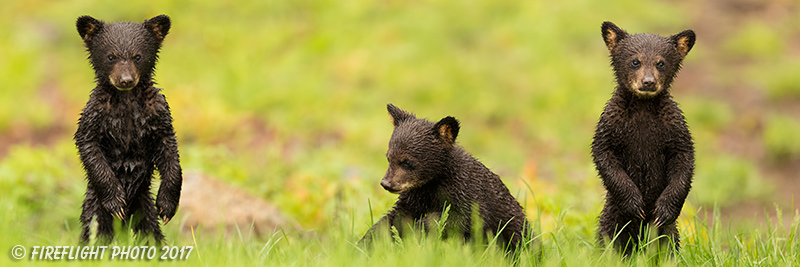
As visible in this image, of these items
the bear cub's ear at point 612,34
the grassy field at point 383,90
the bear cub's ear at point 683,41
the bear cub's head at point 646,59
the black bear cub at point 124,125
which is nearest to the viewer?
the black bear cub at point 124,125

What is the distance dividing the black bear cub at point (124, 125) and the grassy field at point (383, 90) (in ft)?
12.3

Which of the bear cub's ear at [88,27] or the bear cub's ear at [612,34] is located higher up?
the bear cub's ear at [88,27]

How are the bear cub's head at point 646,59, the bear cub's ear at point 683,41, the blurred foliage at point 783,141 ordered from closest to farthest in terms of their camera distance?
the bear cub's head at point 646,59
the bear cub's ear at point 683,41
the blurred foliage at point 783,141

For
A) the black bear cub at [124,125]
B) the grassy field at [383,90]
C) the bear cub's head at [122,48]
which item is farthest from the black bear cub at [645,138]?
the grassy field at [383,90]

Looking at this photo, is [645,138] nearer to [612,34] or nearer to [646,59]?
[646,59]

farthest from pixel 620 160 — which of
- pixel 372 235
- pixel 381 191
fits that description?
pixel 381 191

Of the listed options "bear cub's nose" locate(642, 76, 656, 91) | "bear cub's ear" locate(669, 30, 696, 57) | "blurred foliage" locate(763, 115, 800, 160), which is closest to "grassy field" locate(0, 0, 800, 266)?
"blurred foliage" locate(763, 115, 800, 160)

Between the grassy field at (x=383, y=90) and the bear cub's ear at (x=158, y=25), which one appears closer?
the bear cub's ear at (x=158, y=25)

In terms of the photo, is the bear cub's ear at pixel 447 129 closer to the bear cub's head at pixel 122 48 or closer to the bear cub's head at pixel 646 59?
the bear cub's head at pixel 646 59

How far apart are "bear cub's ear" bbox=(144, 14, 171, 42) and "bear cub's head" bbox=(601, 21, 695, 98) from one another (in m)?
2.94

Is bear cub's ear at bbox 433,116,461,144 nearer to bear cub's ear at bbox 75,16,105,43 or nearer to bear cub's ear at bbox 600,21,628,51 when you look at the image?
bear cub's ear at bbox 600,21,628,51

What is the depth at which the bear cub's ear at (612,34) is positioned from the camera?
5.65 m

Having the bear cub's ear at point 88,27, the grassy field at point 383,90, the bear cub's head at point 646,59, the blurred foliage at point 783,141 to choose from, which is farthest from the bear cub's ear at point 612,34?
the blurred foliage at point 783,141

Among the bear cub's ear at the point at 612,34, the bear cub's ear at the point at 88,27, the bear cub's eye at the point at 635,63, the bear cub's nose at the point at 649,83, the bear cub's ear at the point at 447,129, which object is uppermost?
the bear cub's ear at the point at 88,27
